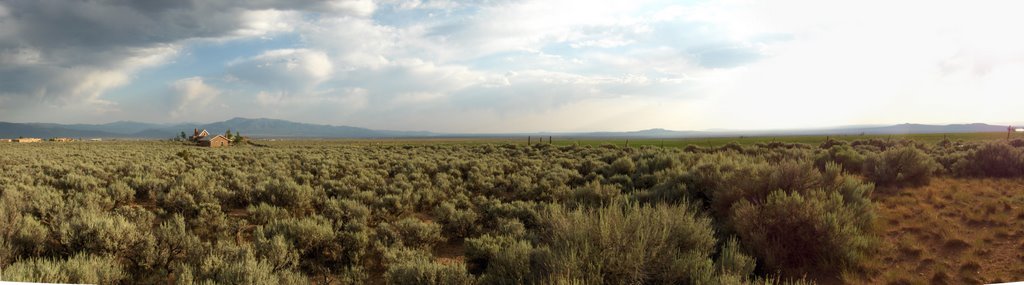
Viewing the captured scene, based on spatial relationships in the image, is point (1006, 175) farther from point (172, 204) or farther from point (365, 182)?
point (172, 204)

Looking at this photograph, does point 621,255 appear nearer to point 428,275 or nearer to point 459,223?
point 428,275

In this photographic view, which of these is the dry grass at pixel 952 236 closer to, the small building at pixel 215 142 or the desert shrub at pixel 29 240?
the desert shrub at pixel 29 240

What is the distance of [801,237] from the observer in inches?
217

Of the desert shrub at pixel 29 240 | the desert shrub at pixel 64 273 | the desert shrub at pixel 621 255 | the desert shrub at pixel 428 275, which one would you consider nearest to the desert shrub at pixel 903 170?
the desert shrub at pixel 621 255

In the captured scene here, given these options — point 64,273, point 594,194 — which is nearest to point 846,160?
point 594,194

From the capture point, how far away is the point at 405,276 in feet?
14.5

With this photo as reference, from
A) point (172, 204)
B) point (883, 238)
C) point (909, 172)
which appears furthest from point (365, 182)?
point (909, 172)

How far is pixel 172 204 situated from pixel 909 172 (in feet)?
58.1

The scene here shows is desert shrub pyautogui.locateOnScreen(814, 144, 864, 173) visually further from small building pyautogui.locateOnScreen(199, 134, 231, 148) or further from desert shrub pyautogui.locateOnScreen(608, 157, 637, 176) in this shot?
small building pyautogui.locateOnScreen(199, 134, 231, 148)

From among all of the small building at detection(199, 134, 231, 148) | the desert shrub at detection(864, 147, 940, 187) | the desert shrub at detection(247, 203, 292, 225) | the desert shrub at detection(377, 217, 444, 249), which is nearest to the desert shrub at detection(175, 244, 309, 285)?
the desert shrub at detection(377, 217, 444, 249)

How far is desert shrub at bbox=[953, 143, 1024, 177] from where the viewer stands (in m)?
10.9

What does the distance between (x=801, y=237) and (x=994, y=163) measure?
11.1 m

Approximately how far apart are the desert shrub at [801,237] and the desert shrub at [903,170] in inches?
244

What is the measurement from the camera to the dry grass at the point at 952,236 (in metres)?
4.91
